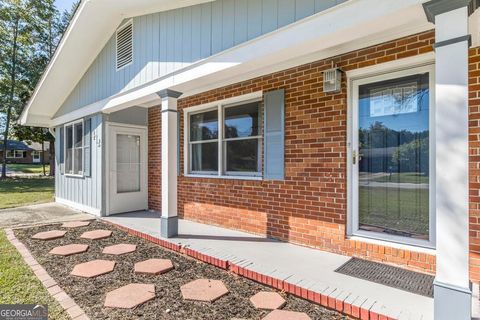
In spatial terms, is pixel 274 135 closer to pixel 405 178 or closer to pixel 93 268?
→ pixel 405 178

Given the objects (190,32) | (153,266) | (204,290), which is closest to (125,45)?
(190,32)

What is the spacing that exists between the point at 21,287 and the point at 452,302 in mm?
4072

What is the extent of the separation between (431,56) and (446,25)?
1157mm

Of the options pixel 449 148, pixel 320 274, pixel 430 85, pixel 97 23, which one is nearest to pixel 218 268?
pixel 320 274

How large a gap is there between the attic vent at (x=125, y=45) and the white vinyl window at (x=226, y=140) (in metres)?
1.68

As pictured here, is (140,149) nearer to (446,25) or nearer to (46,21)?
(446,25)

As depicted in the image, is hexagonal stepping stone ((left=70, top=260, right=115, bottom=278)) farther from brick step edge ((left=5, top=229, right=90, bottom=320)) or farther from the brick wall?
the brick wall

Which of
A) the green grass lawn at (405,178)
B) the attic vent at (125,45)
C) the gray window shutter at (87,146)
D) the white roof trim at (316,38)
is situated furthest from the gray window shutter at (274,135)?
the gray window shutter at (87,146)

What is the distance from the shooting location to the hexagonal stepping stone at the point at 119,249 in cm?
427

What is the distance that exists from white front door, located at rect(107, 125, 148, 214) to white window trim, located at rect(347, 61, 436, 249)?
5269 mm

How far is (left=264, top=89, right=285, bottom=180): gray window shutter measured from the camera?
4.47 m

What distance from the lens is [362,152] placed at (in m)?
3.83

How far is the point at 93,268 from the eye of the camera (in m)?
3.66

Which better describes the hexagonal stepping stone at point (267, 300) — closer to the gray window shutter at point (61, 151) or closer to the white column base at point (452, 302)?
the white column base at point (452, 302)
